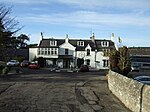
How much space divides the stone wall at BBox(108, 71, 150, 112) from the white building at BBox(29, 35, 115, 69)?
62019 mm

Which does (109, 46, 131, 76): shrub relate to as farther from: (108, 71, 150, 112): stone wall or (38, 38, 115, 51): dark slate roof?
(38, 38, 115, 51): dark slate roof

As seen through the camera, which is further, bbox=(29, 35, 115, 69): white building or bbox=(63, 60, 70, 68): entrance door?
bbox=(63, 60, 70, 68): entrance door

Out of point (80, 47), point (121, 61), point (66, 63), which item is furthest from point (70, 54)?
point (121, 61)

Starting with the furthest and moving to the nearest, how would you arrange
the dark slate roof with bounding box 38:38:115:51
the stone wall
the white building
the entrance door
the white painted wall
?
the dark slate roof with bounding box 38:38:115:51 → the white painted wall → the entrance door → the white building → the stone wall

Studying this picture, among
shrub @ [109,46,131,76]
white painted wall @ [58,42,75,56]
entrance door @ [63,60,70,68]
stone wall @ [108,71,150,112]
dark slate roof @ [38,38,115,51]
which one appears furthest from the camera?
dark slate roof @ [38,38,115,51]

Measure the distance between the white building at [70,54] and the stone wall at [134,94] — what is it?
203 ft

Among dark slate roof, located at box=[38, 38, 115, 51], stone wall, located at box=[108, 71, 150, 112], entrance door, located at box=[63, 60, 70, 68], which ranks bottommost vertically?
stone wall, located at box=[108, 71, 150, 112]

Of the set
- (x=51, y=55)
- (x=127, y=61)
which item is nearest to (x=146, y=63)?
(x=51, y=55)

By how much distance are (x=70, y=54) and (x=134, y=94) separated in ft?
225

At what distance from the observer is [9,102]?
1911 cm

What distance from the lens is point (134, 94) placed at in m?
16.7

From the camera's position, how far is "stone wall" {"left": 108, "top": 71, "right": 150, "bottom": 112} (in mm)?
14369

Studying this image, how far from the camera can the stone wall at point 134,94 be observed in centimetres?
1437

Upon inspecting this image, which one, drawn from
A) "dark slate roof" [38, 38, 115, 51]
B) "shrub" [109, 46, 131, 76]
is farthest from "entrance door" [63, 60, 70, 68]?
"shrub" [109, 46, 131, 76]
